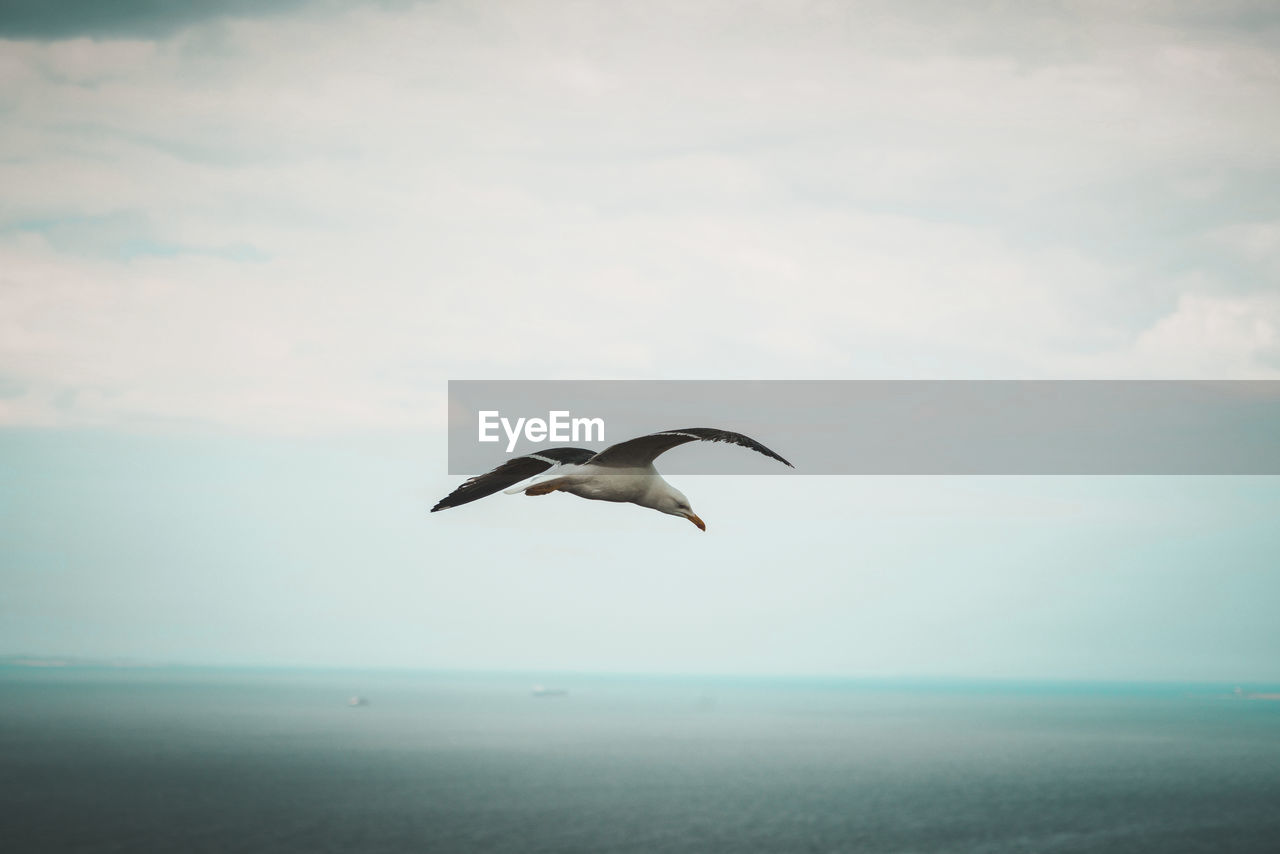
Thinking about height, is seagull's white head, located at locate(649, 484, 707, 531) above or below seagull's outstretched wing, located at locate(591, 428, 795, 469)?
below

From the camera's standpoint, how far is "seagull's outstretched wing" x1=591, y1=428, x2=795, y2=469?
34.1 ft

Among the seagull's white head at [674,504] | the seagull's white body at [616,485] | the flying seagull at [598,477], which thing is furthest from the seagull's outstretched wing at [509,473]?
the seagull's white head at [674,504]

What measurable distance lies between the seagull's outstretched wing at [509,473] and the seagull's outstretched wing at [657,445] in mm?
654

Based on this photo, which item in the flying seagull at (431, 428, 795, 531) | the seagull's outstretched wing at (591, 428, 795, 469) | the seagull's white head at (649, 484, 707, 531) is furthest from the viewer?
the seagull's white head at (649, 484, 707, 531)

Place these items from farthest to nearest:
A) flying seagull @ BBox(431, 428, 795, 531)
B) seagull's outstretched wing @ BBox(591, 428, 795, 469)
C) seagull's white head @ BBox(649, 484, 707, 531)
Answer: seagull's white head @ BBox(649, 484, 707, 531), flying seagull @ BBox(431, 428, 795, 531), seagull's outstretched wing @ BBox(591, 428, 795, 469)

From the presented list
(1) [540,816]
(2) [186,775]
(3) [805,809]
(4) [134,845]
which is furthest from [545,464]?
(2) [186,775]

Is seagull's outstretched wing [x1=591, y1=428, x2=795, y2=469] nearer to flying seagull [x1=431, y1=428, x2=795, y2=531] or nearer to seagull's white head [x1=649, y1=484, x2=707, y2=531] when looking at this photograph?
flying seagull [x1=431, y1=428, x2=795, y2=531]

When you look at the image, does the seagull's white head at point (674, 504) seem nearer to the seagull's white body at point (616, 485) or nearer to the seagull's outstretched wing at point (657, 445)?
the seagull's white body at point (616, 485)

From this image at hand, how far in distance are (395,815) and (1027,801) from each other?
11207 cm

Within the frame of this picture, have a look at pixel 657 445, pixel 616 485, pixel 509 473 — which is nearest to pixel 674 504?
pixel 616 485

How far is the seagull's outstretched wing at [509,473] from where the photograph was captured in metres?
13.6

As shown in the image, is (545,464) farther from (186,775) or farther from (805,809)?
(186,775)

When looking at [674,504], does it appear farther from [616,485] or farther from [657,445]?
[657,445]

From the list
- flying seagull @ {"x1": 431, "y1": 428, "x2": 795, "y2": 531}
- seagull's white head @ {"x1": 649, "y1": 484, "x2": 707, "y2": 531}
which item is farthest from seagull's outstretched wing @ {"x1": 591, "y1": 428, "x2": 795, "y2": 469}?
seagull's white head @ {"x1": 649, "y1": 484, "x2": 707, "y2": 531}
